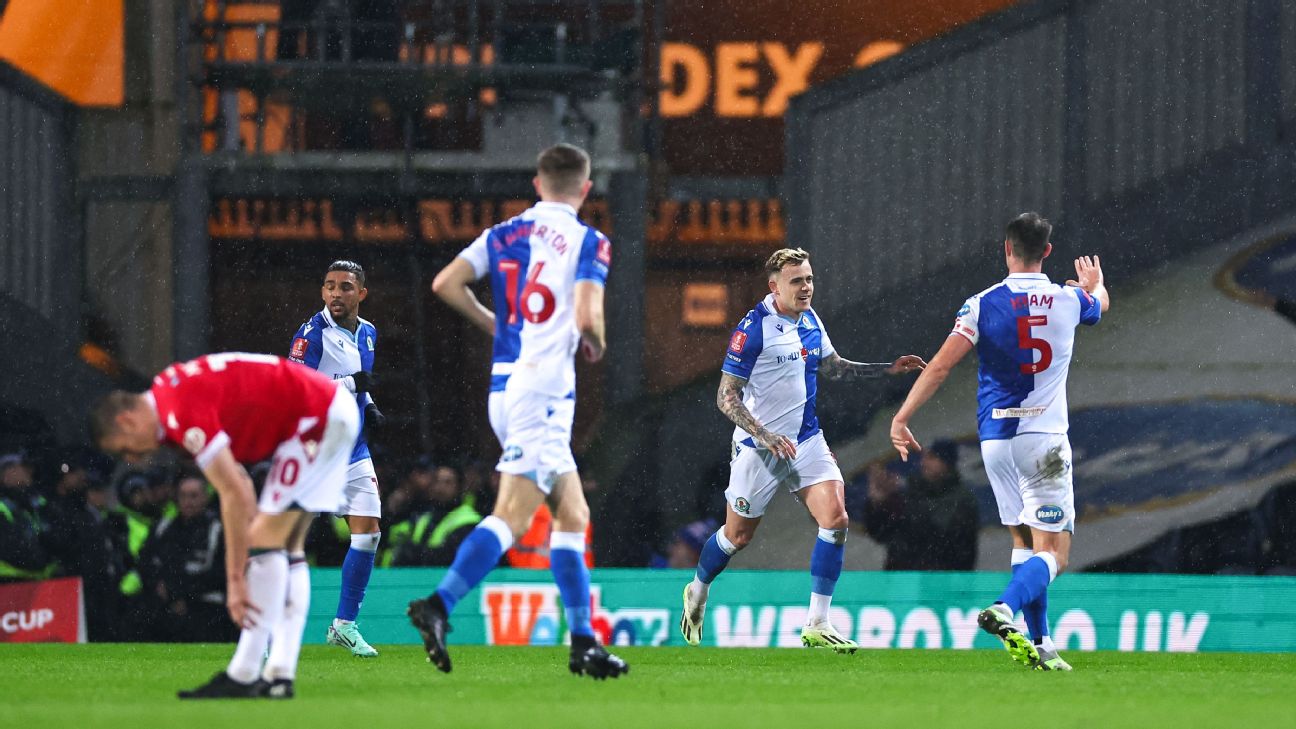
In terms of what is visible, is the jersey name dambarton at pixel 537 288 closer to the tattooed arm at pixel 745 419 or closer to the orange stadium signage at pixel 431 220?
the tattooed arm at pixel 745 419

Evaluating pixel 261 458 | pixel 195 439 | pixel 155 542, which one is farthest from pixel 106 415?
pixel 155 542

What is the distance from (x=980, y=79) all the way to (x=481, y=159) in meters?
4.25

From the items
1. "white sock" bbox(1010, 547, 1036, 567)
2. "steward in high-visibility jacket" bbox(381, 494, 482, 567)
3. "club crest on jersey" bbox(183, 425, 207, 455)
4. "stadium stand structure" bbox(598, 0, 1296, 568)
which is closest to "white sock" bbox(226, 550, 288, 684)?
"club crest on jersey" bbox(183, 425, 207, 455)

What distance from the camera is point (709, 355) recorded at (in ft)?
59.5

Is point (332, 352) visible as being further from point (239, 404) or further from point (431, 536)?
point (431, 536)

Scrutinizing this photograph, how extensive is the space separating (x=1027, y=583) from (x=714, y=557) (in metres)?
2.24

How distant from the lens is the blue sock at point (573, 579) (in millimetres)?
7504

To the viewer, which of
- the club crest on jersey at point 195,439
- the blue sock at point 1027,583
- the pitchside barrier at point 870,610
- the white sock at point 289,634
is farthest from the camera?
the pitchside barrier at point 870,610

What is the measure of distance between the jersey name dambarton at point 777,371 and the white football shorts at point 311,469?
12.0 feet

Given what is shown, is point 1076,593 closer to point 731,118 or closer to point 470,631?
point 470,631

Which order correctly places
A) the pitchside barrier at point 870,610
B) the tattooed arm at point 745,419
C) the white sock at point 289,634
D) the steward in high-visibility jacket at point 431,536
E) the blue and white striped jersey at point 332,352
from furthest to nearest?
the steward in high-visibility jacket at point 431,536 → the pitchside barrier at point 870,610 → the blue and white striped jersey at point 332,352 → the tattooed arm at point 745,419 → the white sock at point 289,634

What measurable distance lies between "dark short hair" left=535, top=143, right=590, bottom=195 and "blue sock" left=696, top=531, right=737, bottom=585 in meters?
3.20

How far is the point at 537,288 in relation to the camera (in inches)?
296

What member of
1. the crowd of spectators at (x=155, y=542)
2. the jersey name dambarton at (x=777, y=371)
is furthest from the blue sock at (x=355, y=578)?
the crowd of spectators at (x=155, y=542)
